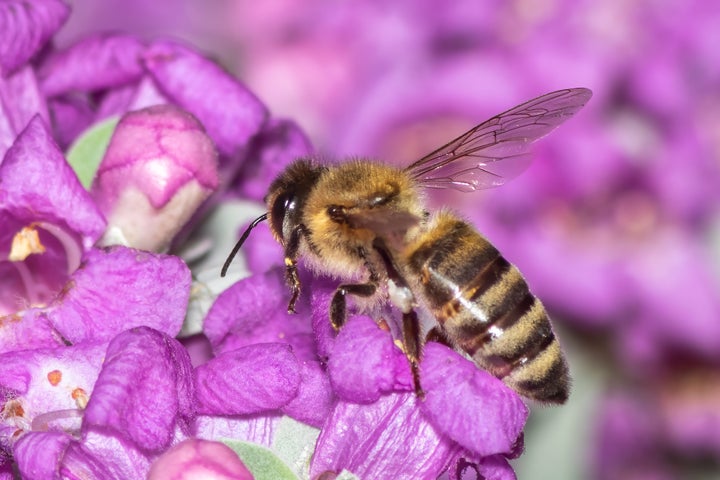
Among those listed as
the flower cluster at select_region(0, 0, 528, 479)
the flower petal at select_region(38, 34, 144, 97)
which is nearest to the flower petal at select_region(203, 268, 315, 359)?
the flower cluster at select_region(0, 0, 528, 479)

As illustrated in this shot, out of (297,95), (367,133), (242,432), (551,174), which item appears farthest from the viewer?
(297,95)

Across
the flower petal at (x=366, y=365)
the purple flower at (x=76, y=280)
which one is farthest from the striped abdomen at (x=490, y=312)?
the purple flower at (x=76, y=280)

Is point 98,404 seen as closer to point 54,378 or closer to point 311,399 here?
point 54,378

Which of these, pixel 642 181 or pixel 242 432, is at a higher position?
pixel 642 181

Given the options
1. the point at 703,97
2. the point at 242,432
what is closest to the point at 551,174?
the point at 703,97

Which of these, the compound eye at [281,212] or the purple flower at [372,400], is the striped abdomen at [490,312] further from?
the compound eye at [281,212]

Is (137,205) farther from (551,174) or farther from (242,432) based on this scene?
(551,174)
